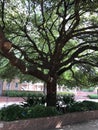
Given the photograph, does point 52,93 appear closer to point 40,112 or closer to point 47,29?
point 40,112

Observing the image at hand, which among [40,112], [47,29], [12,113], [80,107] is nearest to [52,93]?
[80,107]

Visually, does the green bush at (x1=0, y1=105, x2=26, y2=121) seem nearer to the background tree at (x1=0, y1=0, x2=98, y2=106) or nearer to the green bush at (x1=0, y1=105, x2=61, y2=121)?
the green bush at (x1=0, y1=105, x2=61, y2=121)

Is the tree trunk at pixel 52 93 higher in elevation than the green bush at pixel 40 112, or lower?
higher

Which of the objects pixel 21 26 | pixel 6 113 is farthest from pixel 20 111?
pixel 21 26

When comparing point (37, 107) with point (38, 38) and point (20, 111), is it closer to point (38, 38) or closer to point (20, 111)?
point (20, 111)

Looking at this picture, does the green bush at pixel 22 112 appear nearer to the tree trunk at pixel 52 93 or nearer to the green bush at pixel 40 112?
the green bush at pixel 40 112

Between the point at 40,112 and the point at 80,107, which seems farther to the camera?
Result: the point at 80,107

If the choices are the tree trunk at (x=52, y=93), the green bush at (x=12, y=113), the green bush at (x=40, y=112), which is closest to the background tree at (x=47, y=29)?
the tree trunk at (x=52, y=93)

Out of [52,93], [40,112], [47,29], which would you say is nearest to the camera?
[40,112]

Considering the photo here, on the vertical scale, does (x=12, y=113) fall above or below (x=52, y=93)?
below

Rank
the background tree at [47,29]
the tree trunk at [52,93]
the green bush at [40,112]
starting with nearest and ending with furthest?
the green bush at [40,112]
the background tree at [47,29]
the tree trunk at [52,93]

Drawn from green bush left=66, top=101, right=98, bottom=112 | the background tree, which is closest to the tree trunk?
the background tree

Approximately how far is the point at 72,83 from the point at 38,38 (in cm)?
432

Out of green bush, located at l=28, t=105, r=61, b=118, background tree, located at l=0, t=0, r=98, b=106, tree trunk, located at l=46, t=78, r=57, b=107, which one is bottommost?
green bush, located at l=28, t=105, r=61, b=118
